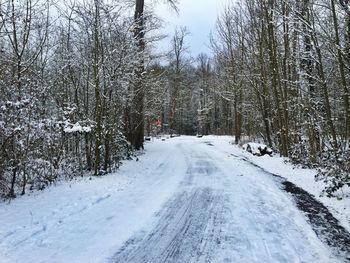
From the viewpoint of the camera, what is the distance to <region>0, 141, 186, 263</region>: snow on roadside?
4750 millimetres

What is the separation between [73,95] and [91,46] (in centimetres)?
250

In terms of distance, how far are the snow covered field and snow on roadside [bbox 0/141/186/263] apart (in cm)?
1

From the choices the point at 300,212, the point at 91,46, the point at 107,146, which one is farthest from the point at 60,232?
the point at 91,46

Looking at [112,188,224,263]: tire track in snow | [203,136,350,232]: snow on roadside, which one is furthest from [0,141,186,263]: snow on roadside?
[203,136,350,232]: snow on roadside

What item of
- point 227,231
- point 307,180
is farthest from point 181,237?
point 307,180

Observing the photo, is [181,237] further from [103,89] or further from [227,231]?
[103,89]

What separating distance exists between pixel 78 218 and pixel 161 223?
1.47 m

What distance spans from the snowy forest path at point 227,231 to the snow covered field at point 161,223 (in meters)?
0.01

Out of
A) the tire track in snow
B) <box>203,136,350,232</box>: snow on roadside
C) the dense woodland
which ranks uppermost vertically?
the dense woodland

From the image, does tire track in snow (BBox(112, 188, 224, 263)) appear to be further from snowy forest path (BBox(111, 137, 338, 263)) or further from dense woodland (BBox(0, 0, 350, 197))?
dense woodland (BBox(0, 0, 350, 197))

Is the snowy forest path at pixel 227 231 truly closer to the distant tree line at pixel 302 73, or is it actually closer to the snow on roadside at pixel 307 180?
the snow on roadside at pixel 307 180

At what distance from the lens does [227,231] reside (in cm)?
559

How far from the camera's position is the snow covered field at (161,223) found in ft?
15.3

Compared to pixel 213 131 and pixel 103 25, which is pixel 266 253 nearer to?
pixel 103 25
